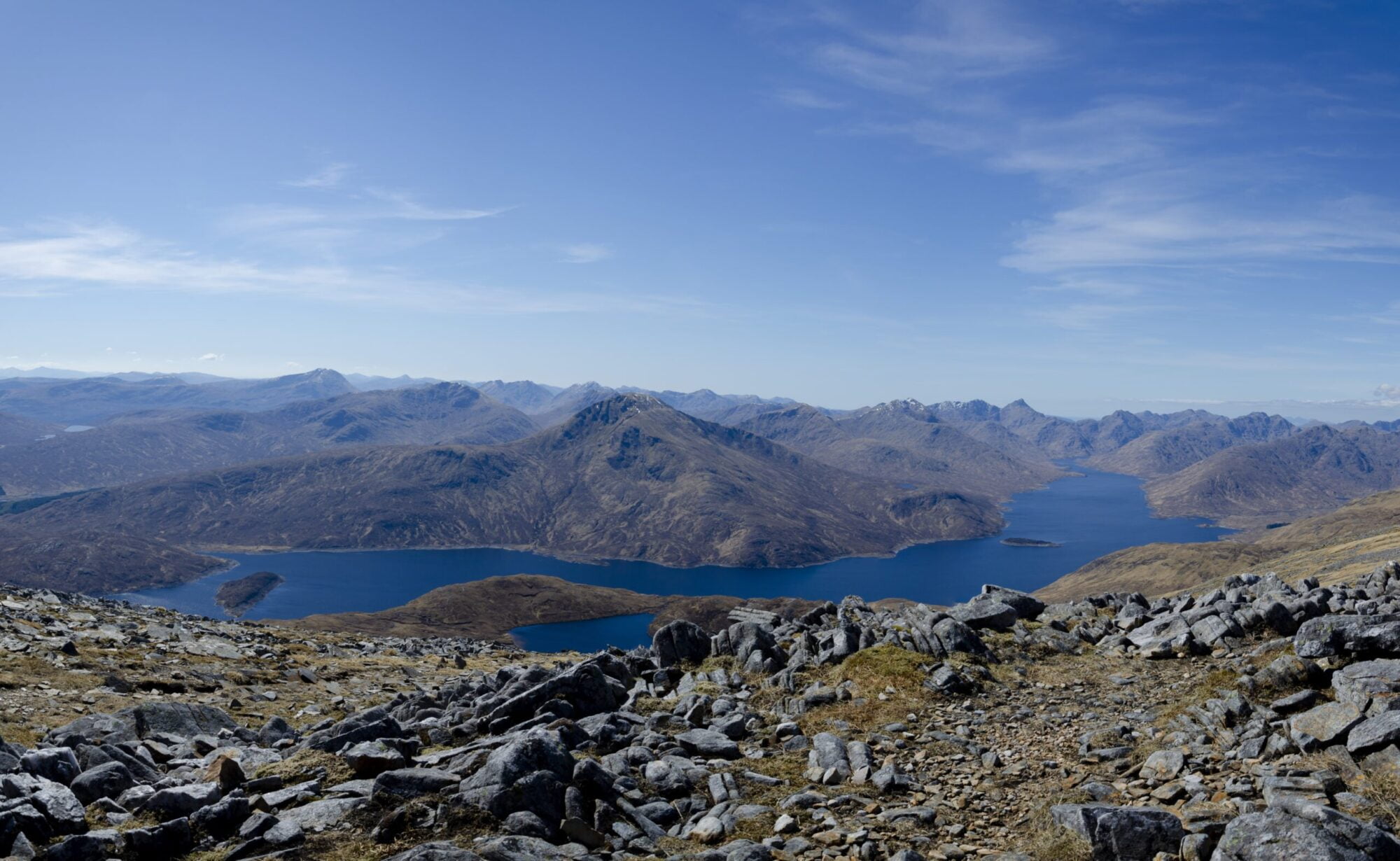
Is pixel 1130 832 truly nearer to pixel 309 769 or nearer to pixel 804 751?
pixel 804 751

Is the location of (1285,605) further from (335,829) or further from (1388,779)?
(335,829)

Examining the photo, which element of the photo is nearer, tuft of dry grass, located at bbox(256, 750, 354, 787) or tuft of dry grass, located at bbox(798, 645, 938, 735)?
tuft of dry grass, located at bbox(256, 750, 354, 787)

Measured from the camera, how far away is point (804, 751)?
18469 millimetres

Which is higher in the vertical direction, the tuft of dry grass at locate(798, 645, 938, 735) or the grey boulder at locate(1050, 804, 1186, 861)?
the grey boulder at locate(1050, 804, 1186, 861)

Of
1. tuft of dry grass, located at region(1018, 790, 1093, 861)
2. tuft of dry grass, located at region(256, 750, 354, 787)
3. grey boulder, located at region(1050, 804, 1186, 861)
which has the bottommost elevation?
tuft of dry grass, located at region(256, 750, 354, 787)

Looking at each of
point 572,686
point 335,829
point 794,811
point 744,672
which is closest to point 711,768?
point 794,811

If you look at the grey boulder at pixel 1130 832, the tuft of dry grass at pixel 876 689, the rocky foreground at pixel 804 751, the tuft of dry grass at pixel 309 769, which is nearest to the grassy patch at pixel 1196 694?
the rocky foreground at pixel 804 751

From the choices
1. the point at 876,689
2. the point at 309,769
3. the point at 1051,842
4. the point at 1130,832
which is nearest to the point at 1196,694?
the point at 876,689

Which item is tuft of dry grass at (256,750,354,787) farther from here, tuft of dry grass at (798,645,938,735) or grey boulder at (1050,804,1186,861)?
grey boulder at (1050,804,1186,861)

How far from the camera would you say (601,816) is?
13828 millimetres

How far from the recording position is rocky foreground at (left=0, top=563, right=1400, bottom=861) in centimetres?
1230

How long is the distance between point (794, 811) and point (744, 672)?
494 inches

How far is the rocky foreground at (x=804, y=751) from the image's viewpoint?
1230 cm

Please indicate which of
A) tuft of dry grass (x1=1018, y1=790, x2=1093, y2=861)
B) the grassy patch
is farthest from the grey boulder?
the grassy patch
